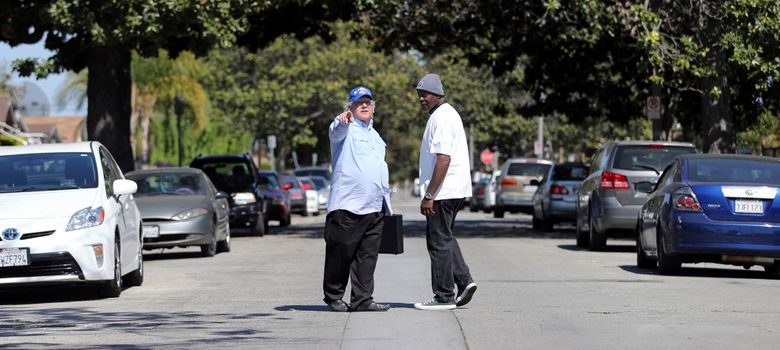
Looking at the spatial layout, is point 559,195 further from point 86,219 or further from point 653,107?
point 86,219

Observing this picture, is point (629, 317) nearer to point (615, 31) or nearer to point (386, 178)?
point (386, 178)

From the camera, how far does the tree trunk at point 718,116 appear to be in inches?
1094

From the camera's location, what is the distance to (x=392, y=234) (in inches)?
498

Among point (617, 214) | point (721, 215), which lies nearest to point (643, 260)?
point (721, 215)

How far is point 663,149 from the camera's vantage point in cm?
2295

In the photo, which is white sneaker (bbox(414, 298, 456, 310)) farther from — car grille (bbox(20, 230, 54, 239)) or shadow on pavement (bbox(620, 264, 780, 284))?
shadow on pavement (bbox(620, 264, 780, 284))

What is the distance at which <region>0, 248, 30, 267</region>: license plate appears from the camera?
45.8 ft

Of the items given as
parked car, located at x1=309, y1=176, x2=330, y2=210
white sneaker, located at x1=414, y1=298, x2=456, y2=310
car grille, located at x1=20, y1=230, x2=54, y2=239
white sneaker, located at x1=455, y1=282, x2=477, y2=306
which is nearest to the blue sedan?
white sneaker, located at x1=455, y1=282, x2=477, y2=306

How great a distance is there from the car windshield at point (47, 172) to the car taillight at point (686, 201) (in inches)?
249

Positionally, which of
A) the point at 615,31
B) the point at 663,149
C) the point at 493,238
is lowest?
the point at 493,238

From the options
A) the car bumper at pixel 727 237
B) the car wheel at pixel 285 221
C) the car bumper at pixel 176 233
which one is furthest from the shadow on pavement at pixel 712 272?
the car wheel at pixel 285 221

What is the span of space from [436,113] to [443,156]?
383 mm

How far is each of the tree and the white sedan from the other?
12192 millimetres

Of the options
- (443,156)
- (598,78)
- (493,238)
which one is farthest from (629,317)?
(598,78)
